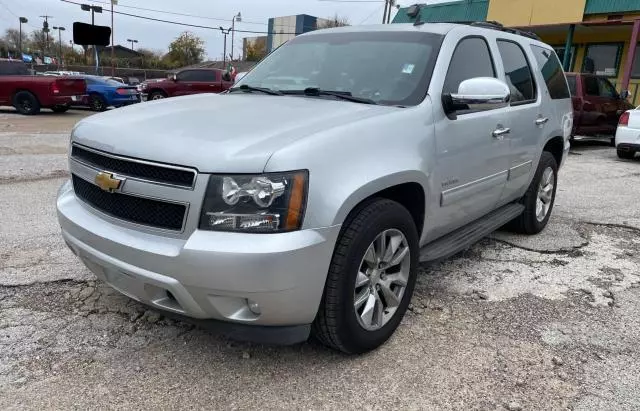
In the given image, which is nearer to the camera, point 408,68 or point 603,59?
point 408,68

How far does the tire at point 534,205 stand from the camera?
4.83 metres

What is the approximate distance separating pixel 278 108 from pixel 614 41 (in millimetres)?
19538

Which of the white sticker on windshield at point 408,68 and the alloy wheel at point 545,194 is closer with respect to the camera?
the white sticker on windshield at point 408,68

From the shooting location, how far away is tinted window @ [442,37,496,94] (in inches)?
134

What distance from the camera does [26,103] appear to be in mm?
15984

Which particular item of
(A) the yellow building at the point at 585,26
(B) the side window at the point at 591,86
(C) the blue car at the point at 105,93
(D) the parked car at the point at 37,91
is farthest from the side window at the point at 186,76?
(B) the side window at the point at 591,86

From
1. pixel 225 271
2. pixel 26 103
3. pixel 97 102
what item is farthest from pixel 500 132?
pixel 97 102

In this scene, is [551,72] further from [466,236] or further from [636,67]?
[636,67]

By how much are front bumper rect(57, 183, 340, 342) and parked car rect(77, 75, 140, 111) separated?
17.1 m

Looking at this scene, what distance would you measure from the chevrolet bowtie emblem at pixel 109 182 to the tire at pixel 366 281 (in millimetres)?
1057

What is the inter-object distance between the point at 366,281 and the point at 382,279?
17cm

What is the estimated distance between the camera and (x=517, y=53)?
4461 mm

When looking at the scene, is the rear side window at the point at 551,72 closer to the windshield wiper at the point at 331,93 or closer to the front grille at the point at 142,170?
the windshield wiper at the point at 331,93

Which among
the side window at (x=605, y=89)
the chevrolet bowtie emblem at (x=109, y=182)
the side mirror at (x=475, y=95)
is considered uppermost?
the side window at (x=605, y=89)
